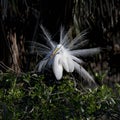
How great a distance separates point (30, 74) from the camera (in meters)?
3.40

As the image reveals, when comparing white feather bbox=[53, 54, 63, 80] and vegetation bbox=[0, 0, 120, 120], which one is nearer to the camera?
vegetation bbox=[0, 0, 120, 120]

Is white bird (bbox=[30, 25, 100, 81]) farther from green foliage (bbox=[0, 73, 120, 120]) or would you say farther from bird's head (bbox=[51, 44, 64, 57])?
green foliage (bbox=[0, 73, 120, 120])

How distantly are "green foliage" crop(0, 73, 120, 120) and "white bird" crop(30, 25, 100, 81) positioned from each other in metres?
0.69

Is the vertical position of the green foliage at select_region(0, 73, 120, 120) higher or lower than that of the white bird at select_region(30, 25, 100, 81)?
lower

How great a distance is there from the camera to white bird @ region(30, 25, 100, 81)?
392cm

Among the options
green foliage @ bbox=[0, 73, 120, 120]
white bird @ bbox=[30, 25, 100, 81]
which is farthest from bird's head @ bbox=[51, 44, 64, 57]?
green foliage @ bbox=[0, 73, 120, 120]

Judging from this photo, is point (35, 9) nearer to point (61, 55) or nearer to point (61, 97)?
point (61, 55)

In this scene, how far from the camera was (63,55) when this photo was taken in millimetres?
3949

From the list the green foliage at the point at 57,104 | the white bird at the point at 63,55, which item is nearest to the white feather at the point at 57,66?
the white bird at the point at 63,55

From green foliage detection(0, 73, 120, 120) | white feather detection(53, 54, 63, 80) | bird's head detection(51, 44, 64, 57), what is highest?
bird's head detection(51, 44, 64, 57)

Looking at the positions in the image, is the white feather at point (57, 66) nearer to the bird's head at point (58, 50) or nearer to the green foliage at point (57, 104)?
the bird's head at point (58, 50)

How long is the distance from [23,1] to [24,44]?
532 mm

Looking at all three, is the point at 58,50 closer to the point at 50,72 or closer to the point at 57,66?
the point at 57,66

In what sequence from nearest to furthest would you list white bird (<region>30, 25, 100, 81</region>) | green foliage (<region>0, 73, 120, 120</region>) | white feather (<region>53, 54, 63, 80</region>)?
green foliage (<region>0, 73, 120, 120</region>) → white feather (<region>53, 54, 63, 80</region>) → white bird (<region>30, 25, 100, 81</region>)
